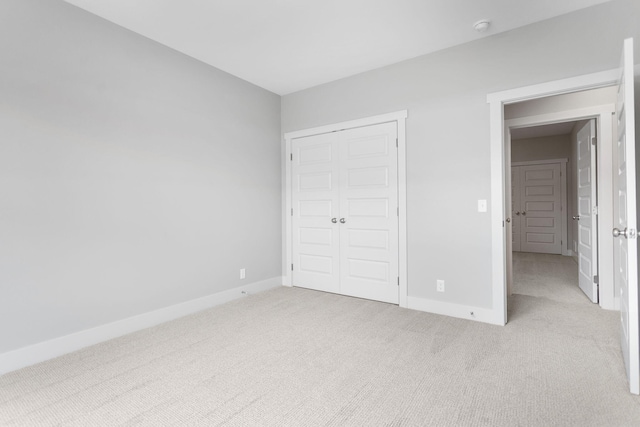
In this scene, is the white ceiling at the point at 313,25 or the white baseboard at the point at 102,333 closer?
the white baseboard at the point at 102,333

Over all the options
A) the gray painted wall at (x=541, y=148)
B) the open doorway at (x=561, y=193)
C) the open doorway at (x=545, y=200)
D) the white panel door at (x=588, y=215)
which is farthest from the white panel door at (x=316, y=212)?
the gray painted wall at (x=541, y=148)

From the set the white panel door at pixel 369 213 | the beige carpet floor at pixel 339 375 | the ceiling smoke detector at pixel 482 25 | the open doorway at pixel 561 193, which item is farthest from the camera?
the white panel door at pixel 369 213

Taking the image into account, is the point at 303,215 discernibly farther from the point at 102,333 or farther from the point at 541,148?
the point at 541,148

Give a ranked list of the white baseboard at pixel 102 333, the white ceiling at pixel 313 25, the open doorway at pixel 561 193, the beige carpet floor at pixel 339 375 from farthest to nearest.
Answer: the open doorway at pixel 561 193 < the white ceiling at pixel 313 25 < the white baseboard at pixel 102 333 < the beige carpet floor at pixel 339 375

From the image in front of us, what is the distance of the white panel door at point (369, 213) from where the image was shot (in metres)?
3.47

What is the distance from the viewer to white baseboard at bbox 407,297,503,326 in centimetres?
288

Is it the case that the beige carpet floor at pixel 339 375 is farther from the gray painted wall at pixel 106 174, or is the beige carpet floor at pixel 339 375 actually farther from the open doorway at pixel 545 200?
the open doorway at pixel 545 200

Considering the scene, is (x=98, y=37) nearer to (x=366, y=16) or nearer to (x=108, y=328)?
(x=366, y=16)

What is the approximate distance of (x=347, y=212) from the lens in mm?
3799

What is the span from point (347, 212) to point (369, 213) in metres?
0.29

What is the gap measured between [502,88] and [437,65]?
0.67m

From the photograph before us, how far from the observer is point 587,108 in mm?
3393

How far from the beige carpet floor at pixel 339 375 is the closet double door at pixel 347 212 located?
705 millimetres

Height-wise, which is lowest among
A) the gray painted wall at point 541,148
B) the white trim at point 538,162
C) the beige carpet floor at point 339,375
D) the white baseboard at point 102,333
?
the beige carpet floor at point 339,375
